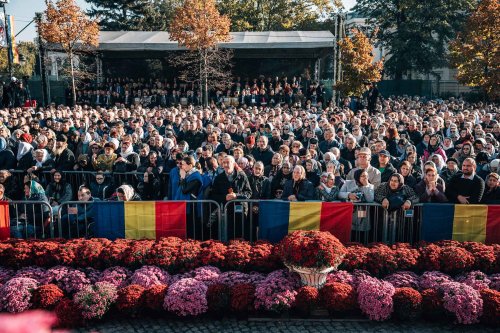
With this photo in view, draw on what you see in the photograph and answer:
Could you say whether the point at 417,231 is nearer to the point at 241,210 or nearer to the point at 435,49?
the point at 241,210

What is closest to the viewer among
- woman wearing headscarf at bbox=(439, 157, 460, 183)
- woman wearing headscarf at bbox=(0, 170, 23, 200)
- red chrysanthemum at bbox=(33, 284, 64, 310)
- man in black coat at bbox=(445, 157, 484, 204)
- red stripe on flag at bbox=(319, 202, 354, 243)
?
red chrysanthemum at bbox=(33, 284, 64, 310)

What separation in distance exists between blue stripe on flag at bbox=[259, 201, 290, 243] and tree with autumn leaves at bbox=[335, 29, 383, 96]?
21991 mm

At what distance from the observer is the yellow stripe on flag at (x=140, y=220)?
8.66 meters

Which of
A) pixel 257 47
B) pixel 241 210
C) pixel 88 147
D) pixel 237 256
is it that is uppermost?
pixel 257 47

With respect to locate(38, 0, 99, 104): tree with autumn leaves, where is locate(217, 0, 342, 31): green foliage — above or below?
above

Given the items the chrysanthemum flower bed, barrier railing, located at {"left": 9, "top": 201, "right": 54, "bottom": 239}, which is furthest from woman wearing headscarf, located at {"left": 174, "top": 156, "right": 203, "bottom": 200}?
barrier railing, located at {"left": 9, "top": 201, "right": 54, "bottom": 239}

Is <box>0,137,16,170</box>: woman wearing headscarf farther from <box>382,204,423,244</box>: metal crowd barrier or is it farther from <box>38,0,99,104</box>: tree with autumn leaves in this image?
<box>38,0,99,104</box>: tree with autumn leaves

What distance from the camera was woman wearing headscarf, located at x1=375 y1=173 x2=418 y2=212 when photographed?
8.22m

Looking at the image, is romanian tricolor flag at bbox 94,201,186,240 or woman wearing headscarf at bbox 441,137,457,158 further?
woman wearing headscarf at bbox 441,137,457,158

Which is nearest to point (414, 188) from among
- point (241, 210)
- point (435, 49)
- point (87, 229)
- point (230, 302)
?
point (241, 210)

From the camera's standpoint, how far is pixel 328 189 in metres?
9.00

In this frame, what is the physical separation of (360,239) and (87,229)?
17.0 feet

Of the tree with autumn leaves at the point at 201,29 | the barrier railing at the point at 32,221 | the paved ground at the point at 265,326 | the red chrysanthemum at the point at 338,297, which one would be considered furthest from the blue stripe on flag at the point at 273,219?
the tree with autumn leaves at the point at 201,29

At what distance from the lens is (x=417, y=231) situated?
8641mm
